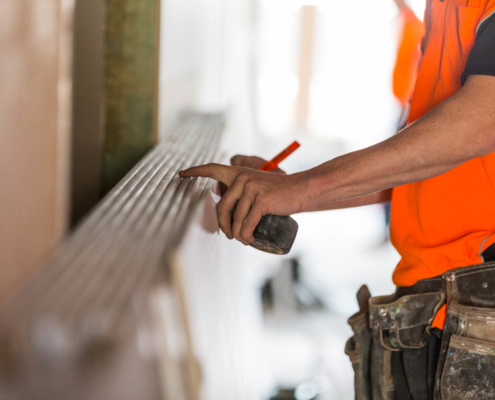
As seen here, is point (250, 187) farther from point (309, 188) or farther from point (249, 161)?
point (249, 161)

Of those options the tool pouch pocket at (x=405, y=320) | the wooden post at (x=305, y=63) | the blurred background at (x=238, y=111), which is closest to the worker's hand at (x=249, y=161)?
the blurred background at (x=238, y=111)

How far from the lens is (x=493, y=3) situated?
0.85 metres

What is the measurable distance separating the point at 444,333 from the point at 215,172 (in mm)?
708

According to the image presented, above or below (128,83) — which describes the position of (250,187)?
below

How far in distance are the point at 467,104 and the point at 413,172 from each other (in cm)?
15

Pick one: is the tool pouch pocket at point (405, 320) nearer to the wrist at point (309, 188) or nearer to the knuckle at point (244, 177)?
the wrist at point (309, 188)

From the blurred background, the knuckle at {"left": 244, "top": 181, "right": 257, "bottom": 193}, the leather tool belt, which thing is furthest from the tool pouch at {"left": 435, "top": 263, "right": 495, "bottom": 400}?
the blurred background

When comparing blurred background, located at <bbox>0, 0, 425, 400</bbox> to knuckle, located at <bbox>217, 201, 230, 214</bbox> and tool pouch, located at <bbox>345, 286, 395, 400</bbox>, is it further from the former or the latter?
tool pouch, located at <bbox>345, 286, 395, 400</bbox>

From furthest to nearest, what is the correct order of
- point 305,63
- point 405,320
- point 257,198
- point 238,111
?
point 305,63
point 238,111
point 405,320
point 257,198

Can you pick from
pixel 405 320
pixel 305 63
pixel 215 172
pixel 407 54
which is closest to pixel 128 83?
pixel 215 172

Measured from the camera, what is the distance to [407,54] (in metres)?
3.19

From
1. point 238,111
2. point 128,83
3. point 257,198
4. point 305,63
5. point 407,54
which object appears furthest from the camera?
point 305,63

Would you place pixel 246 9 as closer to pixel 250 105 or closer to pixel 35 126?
pixel 250 105

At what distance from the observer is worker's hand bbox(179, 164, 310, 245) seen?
794 millimetres
